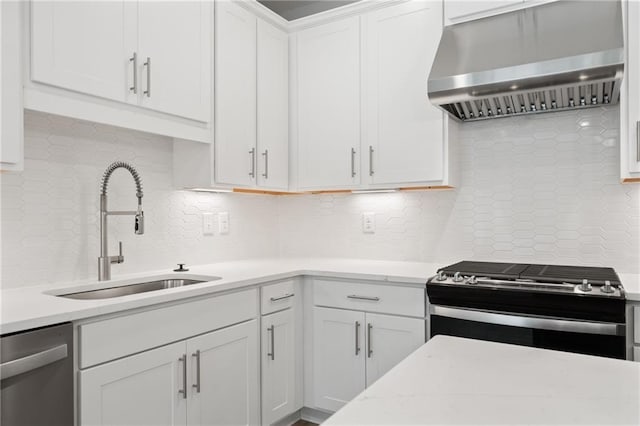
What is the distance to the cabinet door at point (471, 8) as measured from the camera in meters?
2.49

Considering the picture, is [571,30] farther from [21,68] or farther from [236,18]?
[21,68]

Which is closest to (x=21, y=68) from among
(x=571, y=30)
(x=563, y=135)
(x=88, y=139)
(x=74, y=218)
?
(x=88, y=139)

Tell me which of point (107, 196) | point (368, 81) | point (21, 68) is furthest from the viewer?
point (368, 81)

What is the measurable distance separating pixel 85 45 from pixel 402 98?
166 cm

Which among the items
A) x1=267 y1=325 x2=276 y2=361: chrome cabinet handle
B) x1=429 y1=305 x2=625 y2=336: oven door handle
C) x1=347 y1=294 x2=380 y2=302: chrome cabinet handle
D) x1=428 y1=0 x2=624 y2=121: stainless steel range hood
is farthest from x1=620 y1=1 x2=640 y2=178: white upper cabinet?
x1=267 y1=325 x2=276 y2=361: chrome cabinet handle

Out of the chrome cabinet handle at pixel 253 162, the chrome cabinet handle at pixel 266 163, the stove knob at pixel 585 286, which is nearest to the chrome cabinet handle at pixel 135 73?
the chrome cabinet handle at pixel 253 162

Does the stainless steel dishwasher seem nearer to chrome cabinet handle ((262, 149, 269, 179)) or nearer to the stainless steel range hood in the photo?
chrome cabinet handle ((262, 149, 269, 179))

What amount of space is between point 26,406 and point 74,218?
102 centimetres

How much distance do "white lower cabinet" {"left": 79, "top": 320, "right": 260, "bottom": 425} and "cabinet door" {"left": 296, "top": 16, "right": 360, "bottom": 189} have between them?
113 cm

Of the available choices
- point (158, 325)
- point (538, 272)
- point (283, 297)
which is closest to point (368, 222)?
point (283, 297)

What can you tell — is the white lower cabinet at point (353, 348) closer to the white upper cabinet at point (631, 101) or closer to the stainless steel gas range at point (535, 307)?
the stainless steel gas range at point (535, 307)

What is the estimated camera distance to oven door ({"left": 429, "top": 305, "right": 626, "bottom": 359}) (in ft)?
6.17

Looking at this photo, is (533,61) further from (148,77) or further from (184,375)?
(184,375)

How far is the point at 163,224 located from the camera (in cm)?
265
